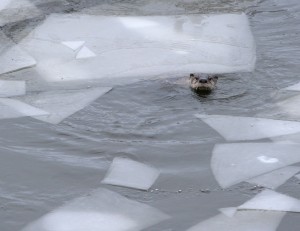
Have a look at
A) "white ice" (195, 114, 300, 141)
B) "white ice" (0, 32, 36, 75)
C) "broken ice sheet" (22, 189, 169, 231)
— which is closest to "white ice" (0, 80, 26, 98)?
"white ice" (0, 32, 36, 75)

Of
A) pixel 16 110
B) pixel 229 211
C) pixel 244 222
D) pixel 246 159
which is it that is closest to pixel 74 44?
pixel 16 110

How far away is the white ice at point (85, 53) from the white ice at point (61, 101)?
74cm

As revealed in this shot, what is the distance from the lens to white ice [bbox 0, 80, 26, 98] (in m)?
6.23

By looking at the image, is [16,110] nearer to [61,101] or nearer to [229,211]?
[61,101]

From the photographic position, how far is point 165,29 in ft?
25.0

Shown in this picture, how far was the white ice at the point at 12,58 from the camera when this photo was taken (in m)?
6.71

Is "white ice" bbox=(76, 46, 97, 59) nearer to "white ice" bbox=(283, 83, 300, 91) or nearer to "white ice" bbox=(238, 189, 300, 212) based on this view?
"white ice" bbox=(283, 83, 300, 91)

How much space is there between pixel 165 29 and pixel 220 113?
204 cm

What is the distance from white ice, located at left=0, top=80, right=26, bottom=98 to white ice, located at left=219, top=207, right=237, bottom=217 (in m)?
2.44

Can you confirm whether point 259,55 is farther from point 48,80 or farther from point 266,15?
point 48,80

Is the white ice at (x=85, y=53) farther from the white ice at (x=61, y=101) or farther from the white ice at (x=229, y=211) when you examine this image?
the white ice at (x=229, y=211)

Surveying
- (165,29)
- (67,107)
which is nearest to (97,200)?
(67,107)

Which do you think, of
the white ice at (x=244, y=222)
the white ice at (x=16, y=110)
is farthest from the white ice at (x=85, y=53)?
the white ice at (x=244, y=222)

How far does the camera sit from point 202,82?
615 centimetres
